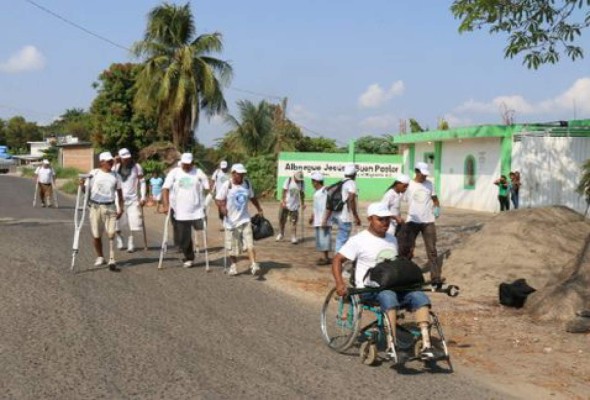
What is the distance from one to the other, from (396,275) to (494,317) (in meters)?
2.92

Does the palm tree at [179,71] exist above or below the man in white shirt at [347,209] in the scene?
above

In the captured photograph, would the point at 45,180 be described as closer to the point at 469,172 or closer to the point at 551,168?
the point at 469,172

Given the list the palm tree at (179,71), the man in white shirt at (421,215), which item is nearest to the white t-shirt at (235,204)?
the man in white shirt at (421,215)

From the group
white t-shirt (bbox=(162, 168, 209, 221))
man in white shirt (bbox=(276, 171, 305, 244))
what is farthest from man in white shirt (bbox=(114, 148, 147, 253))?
man in white shirt (bbox=(276, 171, 305, 244))

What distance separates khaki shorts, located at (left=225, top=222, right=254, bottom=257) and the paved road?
0.51m

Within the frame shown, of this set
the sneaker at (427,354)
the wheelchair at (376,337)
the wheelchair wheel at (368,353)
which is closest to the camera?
the sneaker at (427,354)

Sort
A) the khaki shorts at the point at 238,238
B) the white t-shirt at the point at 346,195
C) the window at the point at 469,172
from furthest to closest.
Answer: the window at the point at 469,172 < the white t-shirt at the point at 346,195 < the khaki shorts at the point at 238,238

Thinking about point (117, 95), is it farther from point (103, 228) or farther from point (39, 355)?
point (39, 355)

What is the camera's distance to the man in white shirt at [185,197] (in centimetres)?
1054

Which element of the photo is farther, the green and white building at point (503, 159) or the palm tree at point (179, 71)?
the palm tree at point (179, 71)

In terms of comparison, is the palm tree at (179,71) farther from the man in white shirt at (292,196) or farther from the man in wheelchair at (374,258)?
the man in wheelchair at (374,258)

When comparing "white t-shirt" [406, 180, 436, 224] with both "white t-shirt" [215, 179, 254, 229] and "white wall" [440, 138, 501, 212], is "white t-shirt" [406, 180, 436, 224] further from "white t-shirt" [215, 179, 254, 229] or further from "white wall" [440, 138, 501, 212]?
"white wall" [440, 138, 501, 212]

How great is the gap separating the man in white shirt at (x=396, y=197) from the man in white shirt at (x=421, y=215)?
0.17 meters

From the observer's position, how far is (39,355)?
5859 millimetres
